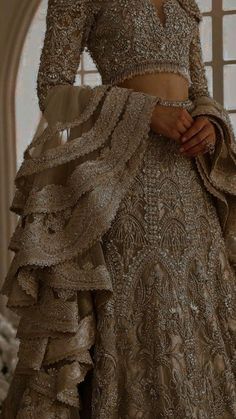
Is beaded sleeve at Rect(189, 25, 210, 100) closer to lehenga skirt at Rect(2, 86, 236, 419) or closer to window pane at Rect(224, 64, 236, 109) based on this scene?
lehenga skirt at Rect(2, 86, 236, 419)

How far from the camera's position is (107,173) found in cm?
145

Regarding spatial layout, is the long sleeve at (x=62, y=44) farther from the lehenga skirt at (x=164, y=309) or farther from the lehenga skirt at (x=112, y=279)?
the lehenga skirt at (x=164, y=309)

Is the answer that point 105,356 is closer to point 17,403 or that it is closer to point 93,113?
point 17,403

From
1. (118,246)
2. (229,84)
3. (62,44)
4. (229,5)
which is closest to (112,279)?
(118,246)

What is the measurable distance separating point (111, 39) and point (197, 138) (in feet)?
0.81

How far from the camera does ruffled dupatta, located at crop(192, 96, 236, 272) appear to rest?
1.56m

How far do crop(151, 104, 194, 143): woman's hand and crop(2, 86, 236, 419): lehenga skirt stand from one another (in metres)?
0.02

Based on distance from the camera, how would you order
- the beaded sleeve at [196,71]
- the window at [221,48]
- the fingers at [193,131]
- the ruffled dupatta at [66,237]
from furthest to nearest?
the window at [221,48] → the beaded sleeve at [196,71] → the fingers at [193,131] → the ruffled dupatta at [66,237]

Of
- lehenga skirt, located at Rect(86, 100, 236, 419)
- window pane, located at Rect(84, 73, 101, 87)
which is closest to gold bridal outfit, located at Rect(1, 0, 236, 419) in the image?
lehenga skirt, located at Rect(86, 100, 236, 419)

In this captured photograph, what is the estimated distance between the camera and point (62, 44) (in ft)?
5.13

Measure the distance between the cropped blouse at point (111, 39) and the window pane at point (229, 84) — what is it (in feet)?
4.86

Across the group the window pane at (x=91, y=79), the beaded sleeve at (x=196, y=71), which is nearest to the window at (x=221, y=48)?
the window pane at (x=91, y=79)

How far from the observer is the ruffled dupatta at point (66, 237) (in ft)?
4.57

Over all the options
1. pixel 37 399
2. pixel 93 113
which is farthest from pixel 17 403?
pixel 93 113
